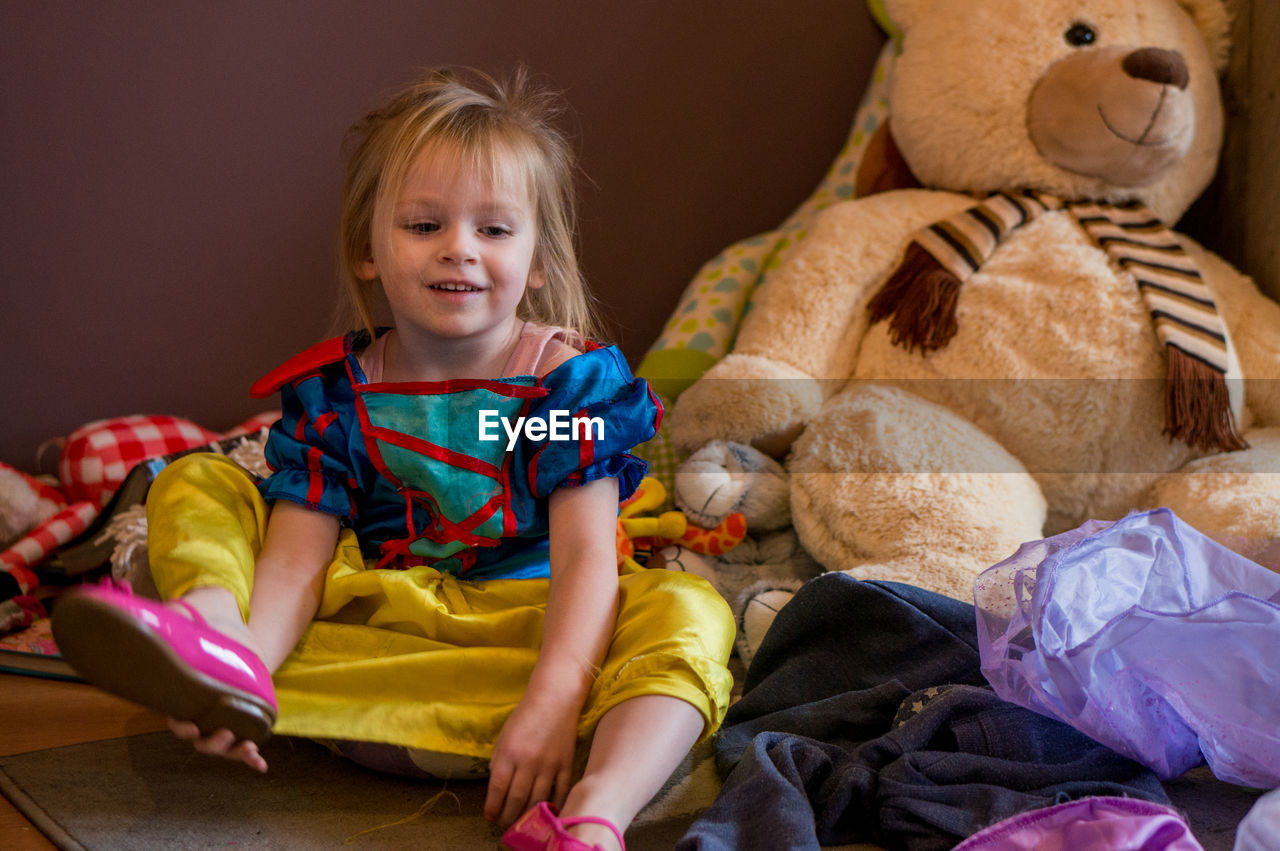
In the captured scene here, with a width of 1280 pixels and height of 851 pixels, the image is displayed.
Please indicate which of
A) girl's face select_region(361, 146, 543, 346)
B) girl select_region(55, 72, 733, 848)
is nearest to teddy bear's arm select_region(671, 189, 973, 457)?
girl select_region(55, 72, 733, 848)

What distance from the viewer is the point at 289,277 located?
1.38 m

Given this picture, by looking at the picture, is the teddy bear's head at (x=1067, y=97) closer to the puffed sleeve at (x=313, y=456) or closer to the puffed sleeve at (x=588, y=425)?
the puffed sleeve at (x=588, y=425)

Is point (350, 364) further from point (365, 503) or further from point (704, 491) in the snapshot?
point (704, 491)

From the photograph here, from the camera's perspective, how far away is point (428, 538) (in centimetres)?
91

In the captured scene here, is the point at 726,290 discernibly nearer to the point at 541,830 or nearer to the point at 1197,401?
the point at 1197,401

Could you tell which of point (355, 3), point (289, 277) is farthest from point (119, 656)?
point (355, 3)

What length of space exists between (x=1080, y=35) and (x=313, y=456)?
0.97 metres

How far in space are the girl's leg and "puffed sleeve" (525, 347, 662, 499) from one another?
21 centimetres

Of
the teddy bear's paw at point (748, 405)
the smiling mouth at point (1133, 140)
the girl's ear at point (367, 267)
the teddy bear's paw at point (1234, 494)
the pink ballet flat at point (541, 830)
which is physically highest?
the smiling mouth at point (1133, 140)

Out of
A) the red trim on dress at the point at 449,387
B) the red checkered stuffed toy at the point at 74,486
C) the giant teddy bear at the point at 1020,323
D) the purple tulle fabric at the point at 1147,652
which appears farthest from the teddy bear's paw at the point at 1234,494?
the red checkered stuffed toy at the point at 74,486

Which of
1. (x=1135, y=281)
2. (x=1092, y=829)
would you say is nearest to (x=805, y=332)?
(x=1135, y=281)

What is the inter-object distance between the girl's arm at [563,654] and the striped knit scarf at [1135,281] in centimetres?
49

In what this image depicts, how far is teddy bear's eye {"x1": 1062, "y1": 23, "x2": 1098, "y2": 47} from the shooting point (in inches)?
46.5

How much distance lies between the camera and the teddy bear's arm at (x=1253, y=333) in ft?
3.78
